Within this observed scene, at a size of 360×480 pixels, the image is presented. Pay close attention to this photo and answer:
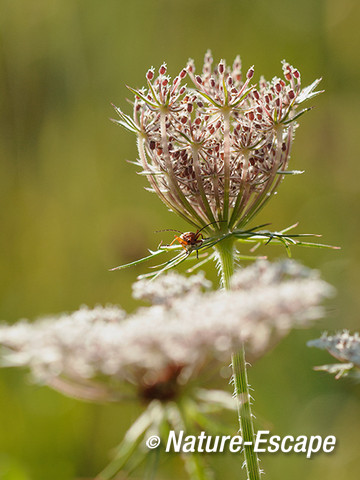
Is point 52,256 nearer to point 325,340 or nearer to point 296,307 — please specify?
point 325,340

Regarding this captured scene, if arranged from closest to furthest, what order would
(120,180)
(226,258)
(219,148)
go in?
(226,258), (219,148), (120,180)

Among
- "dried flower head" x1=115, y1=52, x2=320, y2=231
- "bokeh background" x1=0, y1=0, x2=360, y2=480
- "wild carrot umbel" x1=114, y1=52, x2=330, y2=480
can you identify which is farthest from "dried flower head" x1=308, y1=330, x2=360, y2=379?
"bokeh background" x1=0, y1=0, x2=360, y2=480

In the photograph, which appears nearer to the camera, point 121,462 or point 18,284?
point 121,462

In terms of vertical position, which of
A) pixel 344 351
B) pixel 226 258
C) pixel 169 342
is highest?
pixel 226 258

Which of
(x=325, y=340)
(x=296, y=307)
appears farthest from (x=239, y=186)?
(x=296, y=307)

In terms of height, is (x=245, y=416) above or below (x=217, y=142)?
below

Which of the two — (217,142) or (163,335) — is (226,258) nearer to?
(217,142)

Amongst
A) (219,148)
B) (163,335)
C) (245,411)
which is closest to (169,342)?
(163,335)
